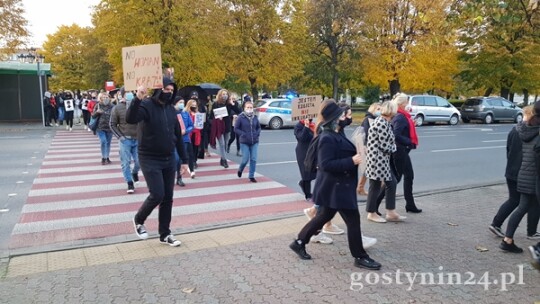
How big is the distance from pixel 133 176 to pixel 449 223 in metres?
5.92

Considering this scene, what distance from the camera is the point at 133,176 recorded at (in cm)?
902

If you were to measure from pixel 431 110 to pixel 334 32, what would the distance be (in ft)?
26.2

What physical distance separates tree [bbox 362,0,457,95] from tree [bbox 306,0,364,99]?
91cm

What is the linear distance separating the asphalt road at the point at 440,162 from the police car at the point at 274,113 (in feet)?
12.5

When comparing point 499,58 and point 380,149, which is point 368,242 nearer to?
point 380,149

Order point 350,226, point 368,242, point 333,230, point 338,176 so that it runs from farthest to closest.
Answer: point 333,230, point 368,242, point 350,226, point 338,176

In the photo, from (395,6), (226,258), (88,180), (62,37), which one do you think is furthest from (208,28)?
(62,37)

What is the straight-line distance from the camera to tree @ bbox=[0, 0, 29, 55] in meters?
27.4

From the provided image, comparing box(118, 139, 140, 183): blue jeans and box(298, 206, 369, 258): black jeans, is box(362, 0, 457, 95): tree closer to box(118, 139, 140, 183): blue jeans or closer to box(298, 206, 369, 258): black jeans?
box(118, 139, 140, 183): blue jeans

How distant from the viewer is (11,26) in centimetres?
2780

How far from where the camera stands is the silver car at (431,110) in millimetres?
26808

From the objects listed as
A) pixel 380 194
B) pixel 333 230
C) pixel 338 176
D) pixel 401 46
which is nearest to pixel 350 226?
pixel 338 176

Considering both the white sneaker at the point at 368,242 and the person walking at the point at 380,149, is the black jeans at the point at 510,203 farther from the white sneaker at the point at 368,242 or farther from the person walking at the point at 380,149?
the white sneaker at the point at 368,242

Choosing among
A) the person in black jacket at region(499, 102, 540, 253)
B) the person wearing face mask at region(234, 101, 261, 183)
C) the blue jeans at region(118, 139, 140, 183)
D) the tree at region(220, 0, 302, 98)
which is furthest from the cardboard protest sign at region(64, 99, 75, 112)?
the person in black jacket at region(499, 102, 540, 253)
